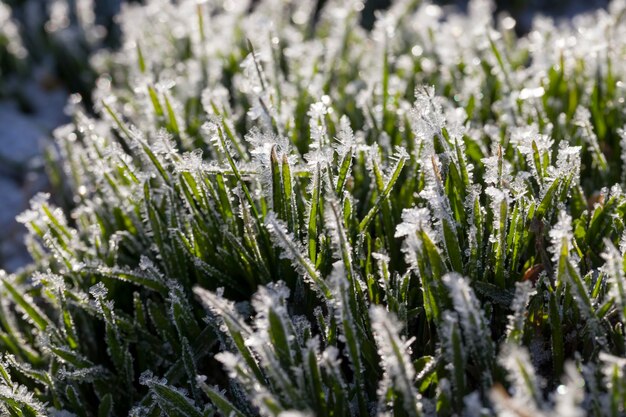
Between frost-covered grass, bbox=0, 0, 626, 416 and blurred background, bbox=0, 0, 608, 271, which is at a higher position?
blurred background, bbox=0, 0, 608, 271

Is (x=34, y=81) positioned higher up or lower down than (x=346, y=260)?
higher up

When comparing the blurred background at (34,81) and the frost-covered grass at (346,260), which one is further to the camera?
the blurred background at (34,81)

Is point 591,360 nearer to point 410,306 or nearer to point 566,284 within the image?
point 566,284

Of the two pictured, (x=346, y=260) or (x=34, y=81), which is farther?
(x=34, y=81)

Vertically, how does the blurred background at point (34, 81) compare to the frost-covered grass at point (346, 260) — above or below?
above
